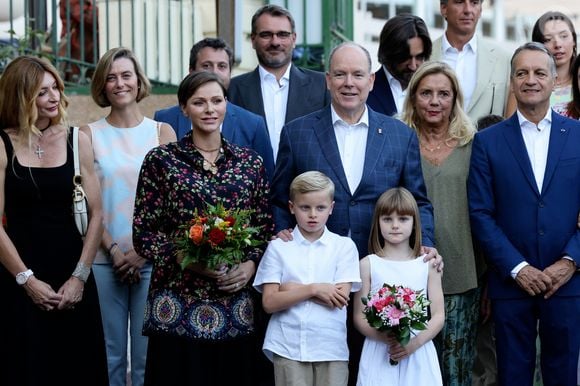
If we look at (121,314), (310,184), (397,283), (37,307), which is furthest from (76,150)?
(397,283)

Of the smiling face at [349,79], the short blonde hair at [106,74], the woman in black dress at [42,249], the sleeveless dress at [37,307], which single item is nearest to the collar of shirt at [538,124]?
the smiling face at [349,79]

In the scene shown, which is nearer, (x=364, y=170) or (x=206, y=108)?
(x=206, y=108)

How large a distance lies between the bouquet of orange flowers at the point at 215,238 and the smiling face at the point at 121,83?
1.37 meters

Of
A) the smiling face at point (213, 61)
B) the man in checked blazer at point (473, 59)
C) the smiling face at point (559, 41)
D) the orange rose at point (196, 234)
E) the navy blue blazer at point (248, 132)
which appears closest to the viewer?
the orange rose at point (196, 234)

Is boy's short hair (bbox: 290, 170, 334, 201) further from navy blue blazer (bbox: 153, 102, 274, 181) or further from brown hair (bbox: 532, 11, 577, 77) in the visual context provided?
brown hair (bbox: 532, 11, 577, 77)

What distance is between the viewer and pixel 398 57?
317 inches

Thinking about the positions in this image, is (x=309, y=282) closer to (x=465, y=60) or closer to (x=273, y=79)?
(x=273, y=79)

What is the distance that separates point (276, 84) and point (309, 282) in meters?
2.00

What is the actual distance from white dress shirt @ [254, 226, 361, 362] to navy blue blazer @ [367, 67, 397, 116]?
1654mm

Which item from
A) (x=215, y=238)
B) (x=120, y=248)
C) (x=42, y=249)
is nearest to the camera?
(x=215, y=238)

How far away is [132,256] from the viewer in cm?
714

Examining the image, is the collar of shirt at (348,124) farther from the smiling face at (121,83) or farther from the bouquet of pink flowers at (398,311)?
the smiling face at (121,83)

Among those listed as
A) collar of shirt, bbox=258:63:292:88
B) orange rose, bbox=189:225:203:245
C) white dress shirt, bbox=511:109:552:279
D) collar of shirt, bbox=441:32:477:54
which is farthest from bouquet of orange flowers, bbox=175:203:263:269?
collar of shirt, bbox=441:32:477:54

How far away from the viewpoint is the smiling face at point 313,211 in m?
6.55
